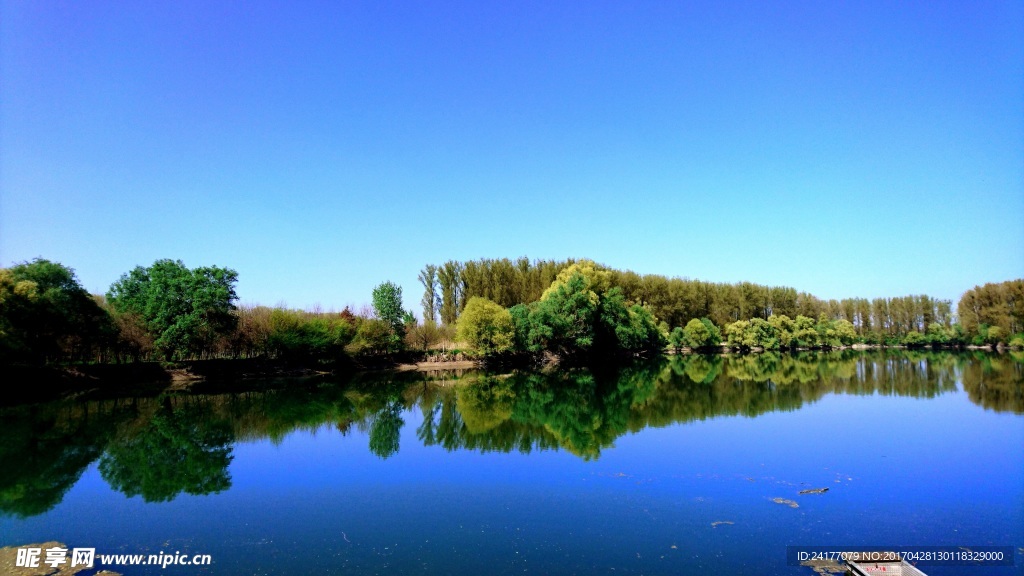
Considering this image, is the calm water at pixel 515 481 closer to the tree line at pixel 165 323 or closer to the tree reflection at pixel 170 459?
the tree reflection at pixel 170 459

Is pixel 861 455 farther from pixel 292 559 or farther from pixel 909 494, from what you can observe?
pixel 292 559

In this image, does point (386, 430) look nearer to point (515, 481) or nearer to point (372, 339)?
point (515, 481)

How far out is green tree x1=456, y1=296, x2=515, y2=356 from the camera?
46.8 meters

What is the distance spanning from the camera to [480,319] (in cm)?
4672

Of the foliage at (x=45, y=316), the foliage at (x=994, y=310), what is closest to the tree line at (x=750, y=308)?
the foliage at (x=994, y=310)

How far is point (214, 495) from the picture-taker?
479 inches

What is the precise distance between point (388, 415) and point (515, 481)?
1177 centimetres

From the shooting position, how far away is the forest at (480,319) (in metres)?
33.0

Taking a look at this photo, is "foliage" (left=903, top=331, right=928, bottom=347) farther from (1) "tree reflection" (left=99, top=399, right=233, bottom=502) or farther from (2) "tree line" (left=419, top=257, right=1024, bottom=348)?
(1) "tree reflection" (left=99, top=399, right=233, bottom=502)

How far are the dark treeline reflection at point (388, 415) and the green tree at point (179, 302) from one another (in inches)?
307

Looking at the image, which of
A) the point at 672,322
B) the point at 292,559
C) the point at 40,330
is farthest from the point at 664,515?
the point at 672,322

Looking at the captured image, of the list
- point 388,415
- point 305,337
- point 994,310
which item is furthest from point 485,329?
point 994,310

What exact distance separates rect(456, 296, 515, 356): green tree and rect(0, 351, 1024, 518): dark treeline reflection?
7.63 meters

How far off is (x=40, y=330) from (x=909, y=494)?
39.4m
